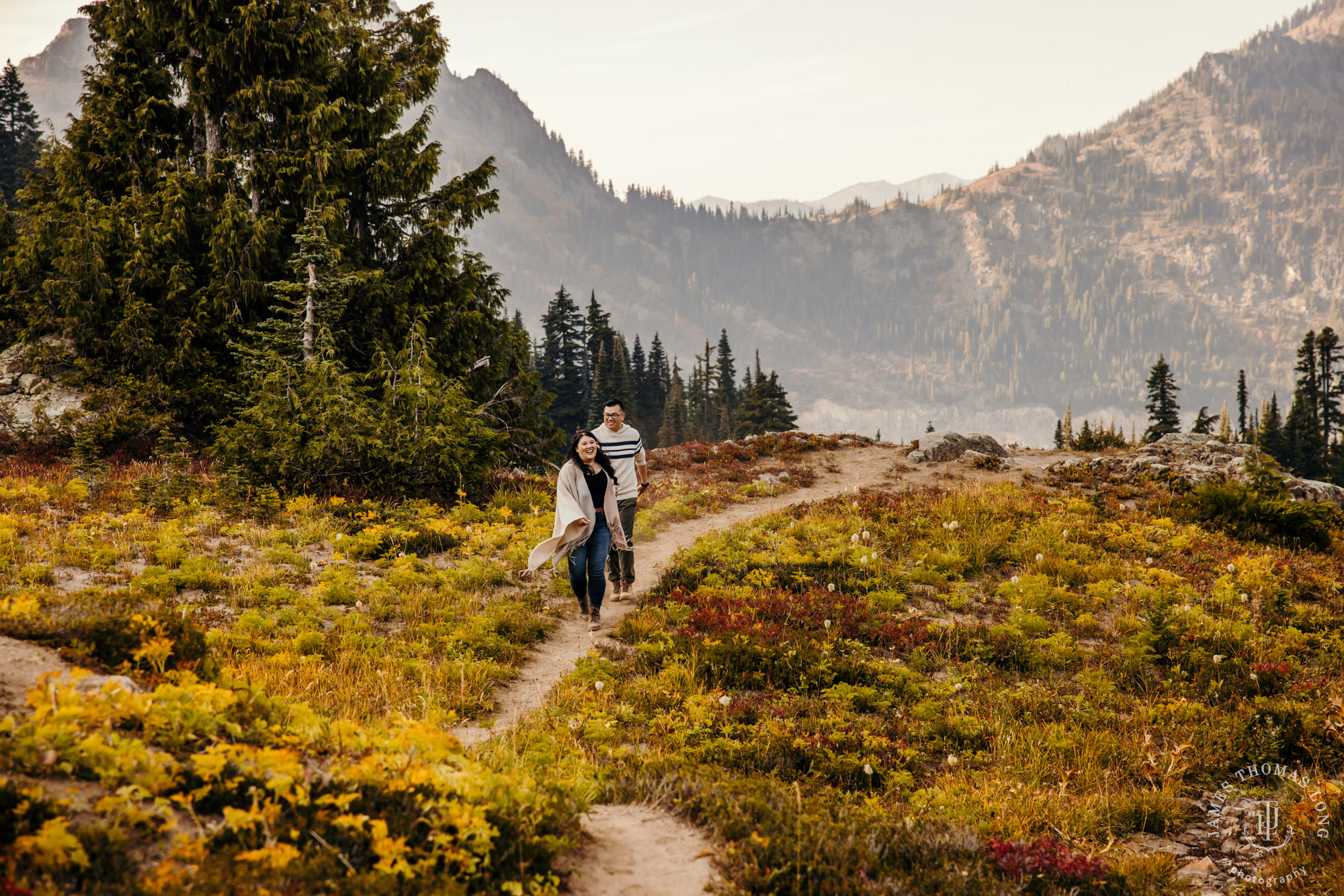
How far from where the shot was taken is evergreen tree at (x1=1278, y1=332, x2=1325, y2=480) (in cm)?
5881

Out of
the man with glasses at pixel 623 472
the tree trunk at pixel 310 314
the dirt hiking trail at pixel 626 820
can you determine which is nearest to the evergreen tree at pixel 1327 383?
the dirt hiking trail at pixel 626 820

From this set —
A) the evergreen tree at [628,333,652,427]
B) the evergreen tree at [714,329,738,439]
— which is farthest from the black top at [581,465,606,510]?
the evergreen tree at [714,329,738,439]

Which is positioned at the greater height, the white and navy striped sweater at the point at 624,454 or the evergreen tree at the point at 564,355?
the evergreen tree at the point at 564,355

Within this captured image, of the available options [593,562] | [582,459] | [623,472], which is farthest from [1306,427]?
[582,459]

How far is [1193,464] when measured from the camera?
19.0m

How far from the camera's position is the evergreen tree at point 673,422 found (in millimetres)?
67125

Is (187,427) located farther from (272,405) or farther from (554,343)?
(554,343)

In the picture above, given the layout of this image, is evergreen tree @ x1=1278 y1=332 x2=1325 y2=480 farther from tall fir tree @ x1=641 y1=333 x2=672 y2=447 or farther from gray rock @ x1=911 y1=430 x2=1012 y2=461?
tall fir tree @ x1=641 y1=333 x2=672 y2=447

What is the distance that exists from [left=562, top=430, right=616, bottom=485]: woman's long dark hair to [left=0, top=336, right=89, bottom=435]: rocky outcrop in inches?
504

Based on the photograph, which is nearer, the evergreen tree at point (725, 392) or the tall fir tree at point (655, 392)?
the tall fir tree at point (655, 392)

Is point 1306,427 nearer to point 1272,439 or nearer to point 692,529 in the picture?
point 1272,439

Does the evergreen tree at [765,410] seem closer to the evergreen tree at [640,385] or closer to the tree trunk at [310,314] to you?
the evergreen tree at [640,385]

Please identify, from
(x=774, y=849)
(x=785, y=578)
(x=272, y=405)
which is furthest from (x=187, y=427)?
(x=774, y=849)

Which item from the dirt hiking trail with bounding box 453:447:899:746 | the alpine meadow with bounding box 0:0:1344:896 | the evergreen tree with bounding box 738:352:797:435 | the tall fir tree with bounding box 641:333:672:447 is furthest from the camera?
the tall fir tree with bounding box 641:333:672:447
